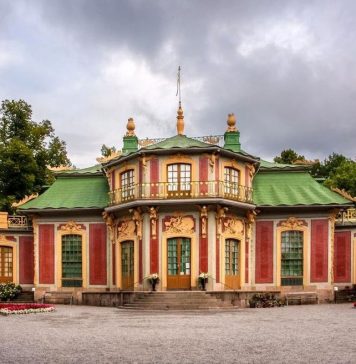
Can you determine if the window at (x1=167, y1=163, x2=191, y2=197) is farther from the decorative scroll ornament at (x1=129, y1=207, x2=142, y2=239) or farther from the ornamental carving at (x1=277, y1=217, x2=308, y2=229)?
the ornamental carving at (x1=277, y1=217, x2=308, y2=229)

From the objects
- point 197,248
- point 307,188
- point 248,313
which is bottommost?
point 248,313

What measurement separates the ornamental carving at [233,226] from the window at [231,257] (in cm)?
45

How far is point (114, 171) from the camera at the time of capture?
3005 centimetres

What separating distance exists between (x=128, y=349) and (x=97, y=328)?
4247 mm

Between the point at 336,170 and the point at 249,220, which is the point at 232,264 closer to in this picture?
the point at 249,220

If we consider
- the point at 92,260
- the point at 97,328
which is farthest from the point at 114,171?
the point at 97,328

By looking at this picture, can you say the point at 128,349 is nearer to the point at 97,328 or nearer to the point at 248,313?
the point at 97,328

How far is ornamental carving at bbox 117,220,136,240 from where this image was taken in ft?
93.3

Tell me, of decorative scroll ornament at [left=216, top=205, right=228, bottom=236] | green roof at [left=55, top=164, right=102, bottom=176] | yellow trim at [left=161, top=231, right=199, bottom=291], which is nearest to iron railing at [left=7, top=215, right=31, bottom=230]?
green roof at [left=55, top=164, right=102, bottom=176]

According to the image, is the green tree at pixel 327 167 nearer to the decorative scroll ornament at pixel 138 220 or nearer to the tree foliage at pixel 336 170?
the tree foliage at pixel 336 170

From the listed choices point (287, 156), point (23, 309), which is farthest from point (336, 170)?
point (23, 309)

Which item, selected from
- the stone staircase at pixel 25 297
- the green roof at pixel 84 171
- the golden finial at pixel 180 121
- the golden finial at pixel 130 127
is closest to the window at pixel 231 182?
the golden finial at pixel 180 121

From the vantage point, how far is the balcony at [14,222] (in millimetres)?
32094

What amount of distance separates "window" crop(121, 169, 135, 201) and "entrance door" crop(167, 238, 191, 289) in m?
3.00
